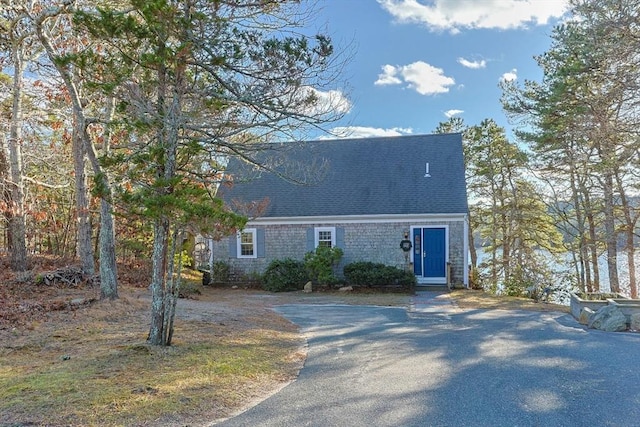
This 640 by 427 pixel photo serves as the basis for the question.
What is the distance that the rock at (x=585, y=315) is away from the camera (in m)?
9.08

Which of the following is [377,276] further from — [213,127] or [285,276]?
[213,127]

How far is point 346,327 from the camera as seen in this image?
8398 mm

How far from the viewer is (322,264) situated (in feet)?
48.7

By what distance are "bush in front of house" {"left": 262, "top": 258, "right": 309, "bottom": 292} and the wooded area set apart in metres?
4.26

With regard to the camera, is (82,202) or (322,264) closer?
(82,202)

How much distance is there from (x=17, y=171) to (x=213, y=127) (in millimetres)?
8350

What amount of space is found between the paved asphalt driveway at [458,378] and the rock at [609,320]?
425 mm

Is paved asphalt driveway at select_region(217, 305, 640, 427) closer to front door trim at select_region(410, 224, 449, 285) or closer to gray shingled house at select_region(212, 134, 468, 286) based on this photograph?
front door trim at select_region(410, 224, 449, 285)

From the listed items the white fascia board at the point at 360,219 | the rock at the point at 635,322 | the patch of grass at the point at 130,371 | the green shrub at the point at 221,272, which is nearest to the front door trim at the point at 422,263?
the white fascia board at the point at 360,219

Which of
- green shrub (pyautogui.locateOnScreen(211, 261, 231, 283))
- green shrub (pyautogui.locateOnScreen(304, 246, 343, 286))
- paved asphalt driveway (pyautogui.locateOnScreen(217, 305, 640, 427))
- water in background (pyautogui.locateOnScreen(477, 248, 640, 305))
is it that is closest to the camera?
paved asphalt driveway (pyautogui.locateOnScreen(217, 305, 640, 427))

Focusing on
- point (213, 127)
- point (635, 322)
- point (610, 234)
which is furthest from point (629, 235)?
point (213, 127)

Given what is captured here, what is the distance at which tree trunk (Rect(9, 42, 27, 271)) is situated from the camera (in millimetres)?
11109

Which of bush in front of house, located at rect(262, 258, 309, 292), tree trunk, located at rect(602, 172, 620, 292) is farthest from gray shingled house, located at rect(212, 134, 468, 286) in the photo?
tree trunk, located at rect(602, 172, 620, 292)

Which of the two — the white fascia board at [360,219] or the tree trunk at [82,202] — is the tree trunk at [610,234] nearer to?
the white fascia board at [360,219]
